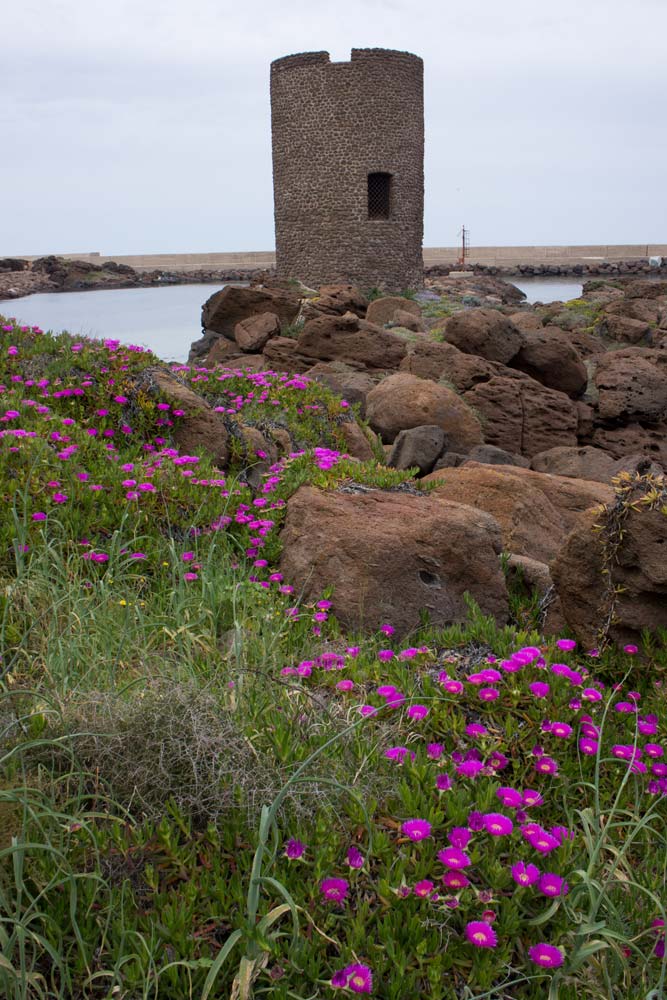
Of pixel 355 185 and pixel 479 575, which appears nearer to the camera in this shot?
pixel 479 575

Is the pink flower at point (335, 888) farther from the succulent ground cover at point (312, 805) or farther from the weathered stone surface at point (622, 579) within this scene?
the weathered stone surface at point (622, 579)

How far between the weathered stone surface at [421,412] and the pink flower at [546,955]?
555 centimetres

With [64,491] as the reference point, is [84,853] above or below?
below

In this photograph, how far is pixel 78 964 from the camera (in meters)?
1.91

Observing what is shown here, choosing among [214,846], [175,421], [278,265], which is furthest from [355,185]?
[214,846]

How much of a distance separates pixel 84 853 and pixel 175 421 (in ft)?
12.3

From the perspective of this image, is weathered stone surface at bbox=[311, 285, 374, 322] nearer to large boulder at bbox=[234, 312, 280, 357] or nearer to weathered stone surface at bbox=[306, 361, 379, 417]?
large boulder at bbox=[234, 312, 280, 357]

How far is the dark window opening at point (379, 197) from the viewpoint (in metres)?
21.4

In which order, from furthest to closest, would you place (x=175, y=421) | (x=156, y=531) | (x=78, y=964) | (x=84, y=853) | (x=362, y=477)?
1. (x=175, y=421)
2. (x=362, y=477)
3. (x=156, y=531)
4. (x=84, y=853)
5. (x=78, y=964)

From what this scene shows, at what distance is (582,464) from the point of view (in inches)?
291

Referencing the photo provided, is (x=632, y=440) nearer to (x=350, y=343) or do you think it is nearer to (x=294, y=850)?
(x=350, y=343)

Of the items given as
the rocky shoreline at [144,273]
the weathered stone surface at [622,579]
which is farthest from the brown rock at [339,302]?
the rocky shoreline at [144,273]

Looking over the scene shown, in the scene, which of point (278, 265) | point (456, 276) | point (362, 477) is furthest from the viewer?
point (456, 276)

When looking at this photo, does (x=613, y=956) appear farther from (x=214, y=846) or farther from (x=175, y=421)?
(x=175, y=421)
